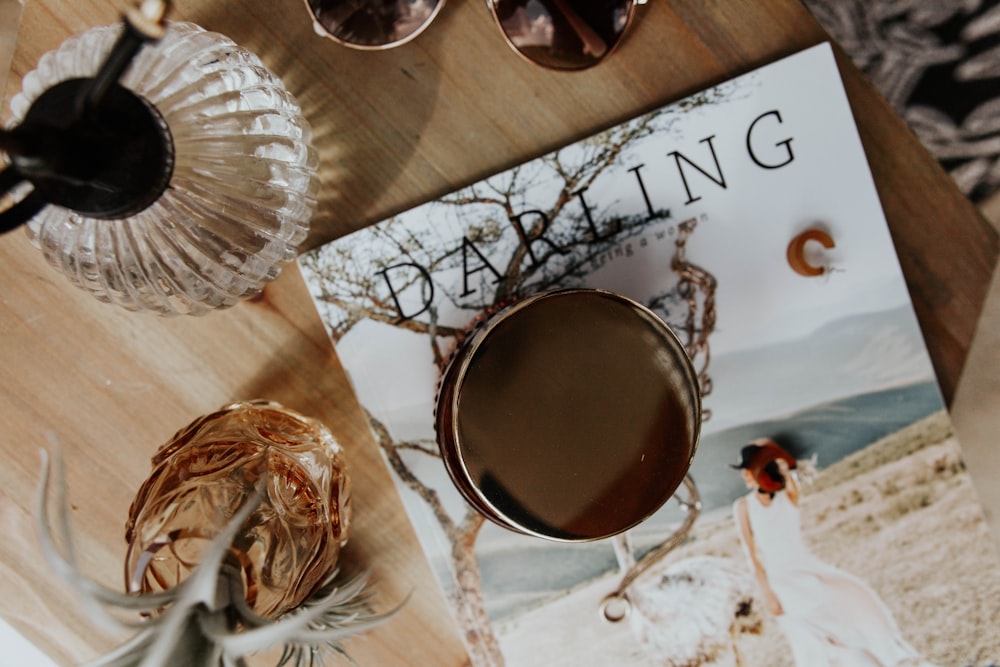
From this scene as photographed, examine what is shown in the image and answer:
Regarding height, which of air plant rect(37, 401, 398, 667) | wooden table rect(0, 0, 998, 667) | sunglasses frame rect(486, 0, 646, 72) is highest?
sunglasses frame rect(486, 0, 646, 72)

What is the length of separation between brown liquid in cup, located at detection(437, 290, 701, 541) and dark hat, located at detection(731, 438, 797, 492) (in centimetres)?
13

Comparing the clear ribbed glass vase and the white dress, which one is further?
the white dress

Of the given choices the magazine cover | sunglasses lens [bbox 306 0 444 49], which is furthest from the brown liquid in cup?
sunglasses lens [bbox 306 0 444 49]

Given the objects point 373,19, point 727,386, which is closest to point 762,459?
point 727,386

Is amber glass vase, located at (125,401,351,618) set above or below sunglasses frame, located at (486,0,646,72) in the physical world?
below

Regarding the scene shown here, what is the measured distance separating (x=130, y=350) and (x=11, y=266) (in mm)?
98

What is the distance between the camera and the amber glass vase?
425 mm

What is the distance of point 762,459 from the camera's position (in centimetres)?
54

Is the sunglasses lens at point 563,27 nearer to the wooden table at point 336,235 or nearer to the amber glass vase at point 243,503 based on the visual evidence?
the wooden table at point 336,235

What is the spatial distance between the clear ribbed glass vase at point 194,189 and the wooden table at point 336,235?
0.06 m

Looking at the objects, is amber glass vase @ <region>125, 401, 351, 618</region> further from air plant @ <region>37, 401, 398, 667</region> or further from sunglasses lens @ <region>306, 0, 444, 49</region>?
sunglasses lens @ <region>306, 0, 444, 49</region>

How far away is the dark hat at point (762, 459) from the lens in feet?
1.76

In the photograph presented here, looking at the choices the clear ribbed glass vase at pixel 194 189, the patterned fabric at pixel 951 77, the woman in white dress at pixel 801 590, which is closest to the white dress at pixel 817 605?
the woman in white dress at pixel 801 590

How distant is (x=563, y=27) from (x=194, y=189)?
10.3 inches
